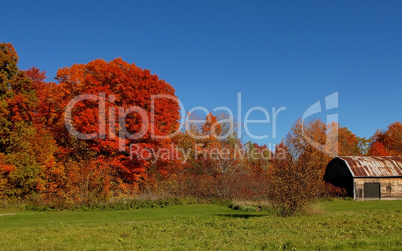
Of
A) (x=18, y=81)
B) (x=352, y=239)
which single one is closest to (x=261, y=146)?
(x=18, y=81)

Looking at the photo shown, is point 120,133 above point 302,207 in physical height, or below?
above

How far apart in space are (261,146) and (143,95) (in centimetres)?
4154

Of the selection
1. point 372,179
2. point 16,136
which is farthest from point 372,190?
point 16,136

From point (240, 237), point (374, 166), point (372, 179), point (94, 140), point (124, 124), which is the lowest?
point (372, 179)

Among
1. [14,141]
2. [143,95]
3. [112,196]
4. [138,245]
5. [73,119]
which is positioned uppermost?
[143,95]

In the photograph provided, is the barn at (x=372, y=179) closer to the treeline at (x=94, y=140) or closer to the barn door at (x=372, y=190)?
the barn door at (x=372, y=190)

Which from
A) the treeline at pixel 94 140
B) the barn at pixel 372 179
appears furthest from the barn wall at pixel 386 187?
the treeline at pixel 94 140

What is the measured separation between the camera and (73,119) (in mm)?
31875

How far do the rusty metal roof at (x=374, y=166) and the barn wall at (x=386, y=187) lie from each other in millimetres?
605

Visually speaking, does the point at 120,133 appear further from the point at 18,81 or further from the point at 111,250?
the point at 111,250

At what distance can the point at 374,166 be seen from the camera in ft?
134

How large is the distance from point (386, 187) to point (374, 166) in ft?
8.56

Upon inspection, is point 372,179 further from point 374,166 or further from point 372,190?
point 374,166

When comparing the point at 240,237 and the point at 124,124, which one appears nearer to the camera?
the point at 240,237
